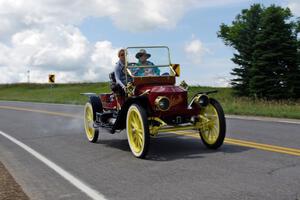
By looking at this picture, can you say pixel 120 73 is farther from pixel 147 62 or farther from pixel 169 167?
pixel 169 167

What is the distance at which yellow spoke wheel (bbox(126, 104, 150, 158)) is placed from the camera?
27.9 feet

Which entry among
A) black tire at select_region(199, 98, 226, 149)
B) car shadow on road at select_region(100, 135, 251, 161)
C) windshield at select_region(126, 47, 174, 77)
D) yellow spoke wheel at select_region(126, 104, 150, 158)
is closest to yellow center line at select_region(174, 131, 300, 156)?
car shadow on road at select_region(100, 135, 251, 161)

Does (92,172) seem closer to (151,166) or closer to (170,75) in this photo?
(151,166)

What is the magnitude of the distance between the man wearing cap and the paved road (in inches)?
60.9

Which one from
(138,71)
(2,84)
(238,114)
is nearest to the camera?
(138,71)

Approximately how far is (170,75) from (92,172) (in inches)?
127

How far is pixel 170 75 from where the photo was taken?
399 inches

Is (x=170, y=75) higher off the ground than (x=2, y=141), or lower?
higher

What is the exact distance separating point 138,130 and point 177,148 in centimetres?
126

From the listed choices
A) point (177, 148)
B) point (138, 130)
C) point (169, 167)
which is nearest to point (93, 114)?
point (177, 148)

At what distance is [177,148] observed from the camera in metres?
9.84

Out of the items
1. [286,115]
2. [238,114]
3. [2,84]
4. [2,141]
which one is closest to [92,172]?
[2,141]

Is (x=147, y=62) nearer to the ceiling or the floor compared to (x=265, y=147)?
nearer to the ceiling

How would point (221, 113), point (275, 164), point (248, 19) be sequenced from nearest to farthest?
point (275, 164), point (221, 113), point (248, 19)
